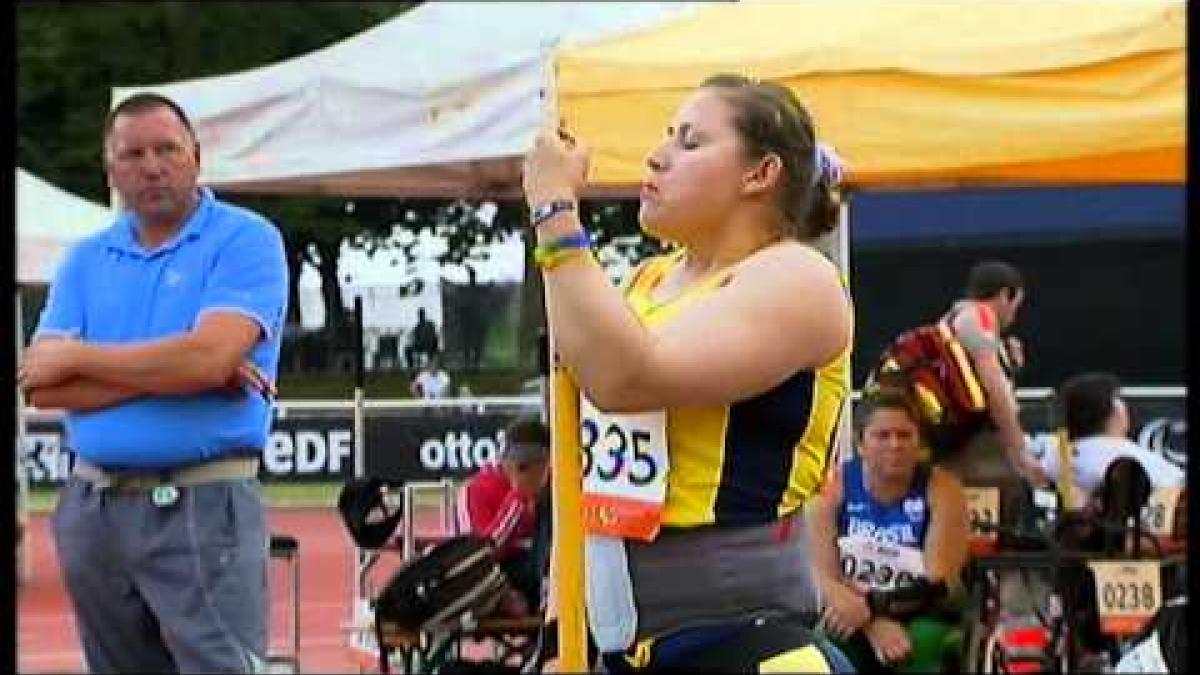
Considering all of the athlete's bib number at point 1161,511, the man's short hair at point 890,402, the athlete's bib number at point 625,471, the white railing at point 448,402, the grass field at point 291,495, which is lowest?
the grass field at point 291,495

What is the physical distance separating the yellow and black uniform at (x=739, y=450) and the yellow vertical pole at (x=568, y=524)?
14 centimetres

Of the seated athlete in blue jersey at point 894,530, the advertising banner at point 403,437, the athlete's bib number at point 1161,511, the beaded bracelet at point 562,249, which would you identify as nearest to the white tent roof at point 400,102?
the seated athlete in blue jersey at point 894,530

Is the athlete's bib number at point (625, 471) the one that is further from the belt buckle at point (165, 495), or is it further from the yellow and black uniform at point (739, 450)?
the belt buckle at point (165, 495)

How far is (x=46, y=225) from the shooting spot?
1825 centimetres

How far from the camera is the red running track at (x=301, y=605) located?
1278 cm

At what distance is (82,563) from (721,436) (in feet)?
7.94

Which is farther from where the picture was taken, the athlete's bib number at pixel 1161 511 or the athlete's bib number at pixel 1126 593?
the athlete's bib number at pixel 1161 511

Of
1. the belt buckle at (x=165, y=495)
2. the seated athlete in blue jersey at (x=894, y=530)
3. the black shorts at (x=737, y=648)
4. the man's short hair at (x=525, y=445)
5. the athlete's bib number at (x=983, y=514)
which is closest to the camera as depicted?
the black shorts at (x=737, y=648)

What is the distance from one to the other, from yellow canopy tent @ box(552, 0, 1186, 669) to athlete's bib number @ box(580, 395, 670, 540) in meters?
3.50

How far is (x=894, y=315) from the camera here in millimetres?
27594

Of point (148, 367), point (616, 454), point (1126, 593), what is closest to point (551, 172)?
point (616, 454)

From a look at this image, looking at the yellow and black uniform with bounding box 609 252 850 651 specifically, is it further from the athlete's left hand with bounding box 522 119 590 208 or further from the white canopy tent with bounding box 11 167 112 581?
the white canopy tent with bounding box 11 167 112 581

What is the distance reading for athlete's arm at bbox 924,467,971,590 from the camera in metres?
8.52

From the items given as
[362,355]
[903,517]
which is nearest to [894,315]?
[362,355]
